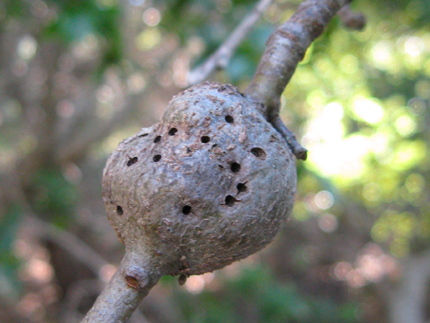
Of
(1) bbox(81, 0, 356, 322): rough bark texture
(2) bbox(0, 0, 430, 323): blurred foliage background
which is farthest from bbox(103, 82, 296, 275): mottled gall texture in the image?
(2) bbox(0, 0, 430, 323): blurred foliage background

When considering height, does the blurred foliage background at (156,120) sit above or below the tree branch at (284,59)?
below

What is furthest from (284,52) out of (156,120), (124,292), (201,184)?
(156,120)

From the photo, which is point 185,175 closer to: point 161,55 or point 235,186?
point 235,186

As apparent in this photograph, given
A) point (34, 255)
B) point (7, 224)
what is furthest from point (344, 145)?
point (34, 255)

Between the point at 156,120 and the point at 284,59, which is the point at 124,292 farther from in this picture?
the point at 156,120

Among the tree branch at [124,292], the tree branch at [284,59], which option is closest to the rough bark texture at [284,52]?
the tree branch at [284,59]

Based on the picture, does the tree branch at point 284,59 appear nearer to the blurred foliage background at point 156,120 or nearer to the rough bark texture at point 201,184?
the rough bark texture at point 201,184

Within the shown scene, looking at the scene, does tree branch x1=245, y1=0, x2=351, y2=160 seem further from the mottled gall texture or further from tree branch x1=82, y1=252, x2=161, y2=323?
tree branch x1=82, y1=252, x2=161, y2=323
